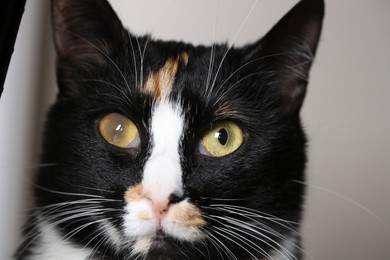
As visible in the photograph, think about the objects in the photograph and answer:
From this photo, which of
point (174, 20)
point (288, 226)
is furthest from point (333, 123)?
point (174, 20)

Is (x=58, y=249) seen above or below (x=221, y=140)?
below

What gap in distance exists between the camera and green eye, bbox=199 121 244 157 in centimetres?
70

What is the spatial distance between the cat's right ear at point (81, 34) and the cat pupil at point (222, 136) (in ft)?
0.69

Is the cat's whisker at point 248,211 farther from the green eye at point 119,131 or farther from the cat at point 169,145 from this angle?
the green eye at point 119,131

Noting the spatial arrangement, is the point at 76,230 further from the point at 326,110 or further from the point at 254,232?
the point at 326,110

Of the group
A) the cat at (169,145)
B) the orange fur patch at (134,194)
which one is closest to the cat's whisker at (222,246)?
the cat at (169,145)

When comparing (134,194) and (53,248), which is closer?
(134,194)

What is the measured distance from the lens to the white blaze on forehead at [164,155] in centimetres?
63

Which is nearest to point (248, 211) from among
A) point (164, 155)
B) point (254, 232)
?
point (254, 232)

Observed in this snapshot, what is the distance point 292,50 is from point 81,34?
1.06 feet

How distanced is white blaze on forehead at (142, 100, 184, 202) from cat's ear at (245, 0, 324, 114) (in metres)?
0.16

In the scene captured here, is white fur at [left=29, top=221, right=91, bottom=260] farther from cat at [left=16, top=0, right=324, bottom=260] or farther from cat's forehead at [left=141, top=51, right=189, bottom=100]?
cat's forehead at [left=141, top=51, right=189, bottom=100]

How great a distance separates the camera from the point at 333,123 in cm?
82

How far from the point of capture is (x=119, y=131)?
71 cm
